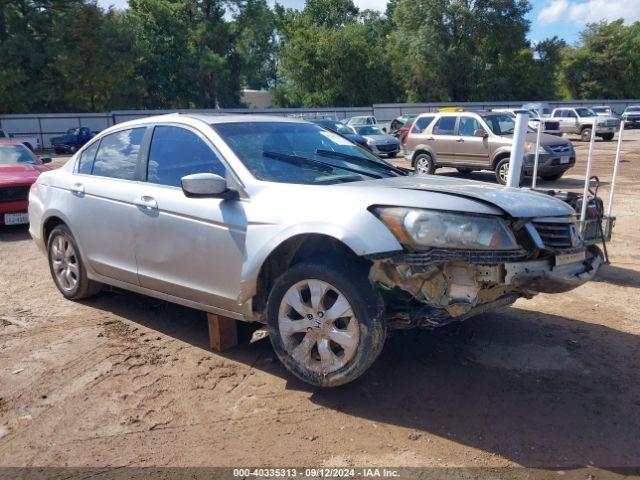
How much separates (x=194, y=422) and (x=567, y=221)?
2642mm

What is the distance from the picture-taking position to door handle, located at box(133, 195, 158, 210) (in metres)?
4.58

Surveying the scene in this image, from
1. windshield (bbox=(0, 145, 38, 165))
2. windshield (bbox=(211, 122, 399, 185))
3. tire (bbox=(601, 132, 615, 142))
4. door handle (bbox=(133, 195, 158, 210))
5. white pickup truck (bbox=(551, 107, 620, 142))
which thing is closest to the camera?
→ windshield (bbox=(211, 122, 399, 185))

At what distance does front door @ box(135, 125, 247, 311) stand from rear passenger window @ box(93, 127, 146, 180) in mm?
235

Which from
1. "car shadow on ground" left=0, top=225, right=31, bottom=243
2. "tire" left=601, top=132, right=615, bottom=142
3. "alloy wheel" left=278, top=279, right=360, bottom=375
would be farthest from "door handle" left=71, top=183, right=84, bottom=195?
"tire" left=601, top=132, right=615, bottom=142

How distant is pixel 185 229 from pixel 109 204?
3.31ft

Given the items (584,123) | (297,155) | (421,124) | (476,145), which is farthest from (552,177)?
(584,123)

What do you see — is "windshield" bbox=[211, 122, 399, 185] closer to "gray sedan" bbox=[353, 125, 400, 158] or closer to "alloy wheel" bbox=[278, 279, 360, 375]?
"alloy wheel" bbox=[278, 279, 360, 375]

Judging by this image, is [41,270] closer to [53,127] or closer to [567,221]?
[567,221]

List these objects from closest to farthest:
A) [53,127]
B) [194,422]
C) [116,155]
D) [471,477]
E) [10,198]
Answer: [471,477], [194,422], [116,155], [10,198], [53,127]

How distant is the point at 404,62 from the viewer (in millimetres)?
58000

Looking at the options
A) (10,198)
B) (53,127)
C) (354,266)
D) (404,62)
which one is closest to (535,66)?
(404,62)

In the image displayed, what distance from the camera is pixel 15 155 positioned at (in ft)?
36.7

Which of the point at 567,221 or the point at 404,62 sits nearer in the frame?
the point at 567,221

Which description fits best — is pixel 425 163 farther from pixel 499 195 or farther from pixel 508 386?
pixel 508 386
